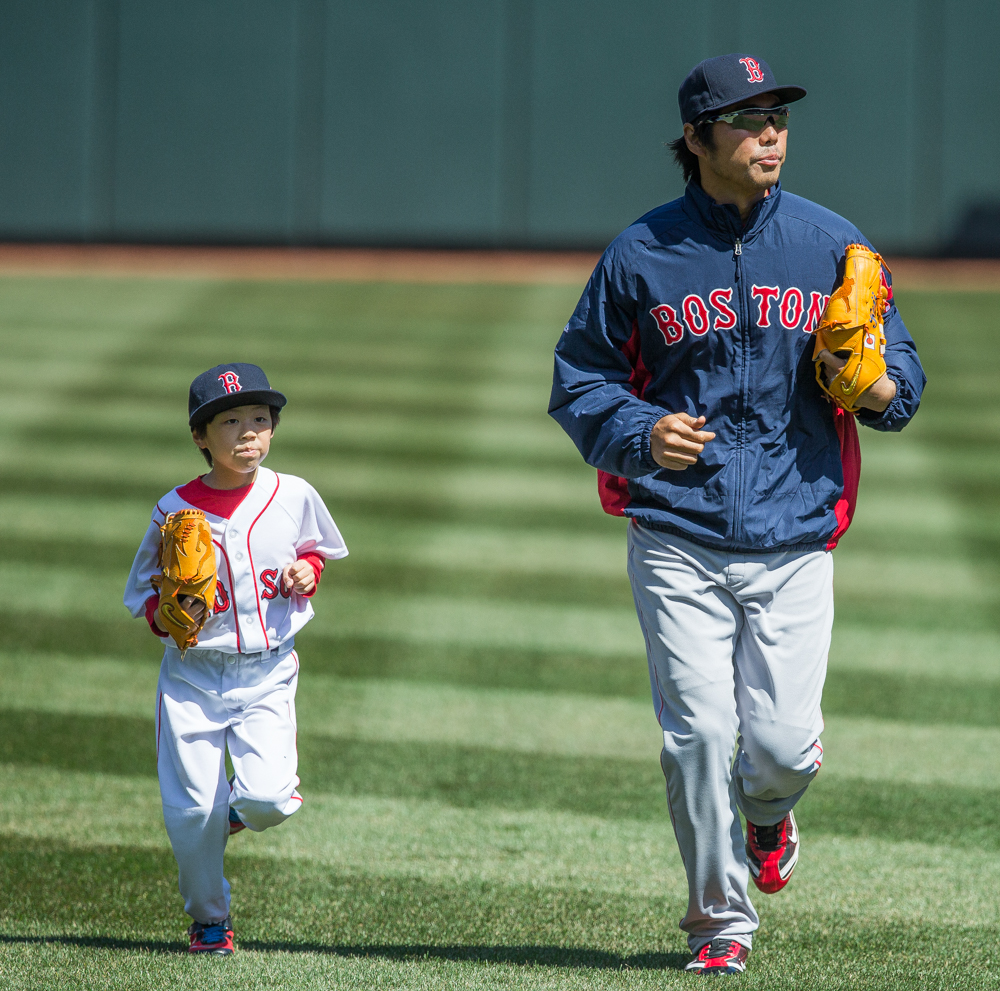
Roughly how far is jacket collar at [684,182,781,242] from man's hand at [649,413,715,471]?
57 cm

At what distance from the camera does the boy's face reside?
3486mm

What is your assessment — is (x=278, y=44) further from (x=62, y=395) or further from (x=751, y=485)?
(x=751, y=485)

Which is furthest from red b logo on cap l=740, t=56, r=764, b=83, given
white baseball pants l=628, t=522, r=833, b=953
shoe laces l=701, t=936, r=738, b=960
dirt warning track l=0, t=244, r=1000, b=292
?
dirt warning track l=0, t=244, r=1000, b=292

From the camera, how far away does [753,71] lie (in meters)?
3.44

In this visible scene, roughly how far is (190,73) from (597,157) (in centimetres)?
608

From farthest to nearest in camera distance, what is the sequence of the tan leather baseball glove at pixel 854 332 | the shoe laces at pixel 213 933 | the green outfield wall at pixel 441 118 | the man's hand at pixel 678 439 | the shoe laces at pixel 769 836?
1. the green outfield wall at pixel 441 118
2. the shoe laces at pixel 769 836
3. the shoe laces at pixel 213 933
4. the tan leather baseball glove at pixel 854 332
5. the man's hand at pixel 678 439

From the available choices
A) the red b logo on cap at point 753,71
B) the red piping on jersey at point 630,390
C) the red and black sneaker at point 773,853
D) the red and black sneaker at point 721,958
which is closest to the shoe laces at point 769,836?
the red and black sneaker at point 773,853

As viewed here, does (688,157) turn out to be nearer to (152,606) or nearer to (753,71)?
(753,71)

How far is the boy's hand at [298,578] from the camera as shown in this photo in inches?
139

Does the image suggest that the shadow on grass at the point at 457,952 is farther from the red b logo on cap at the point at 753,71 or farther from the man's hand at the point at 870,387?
the red b logo on cap at the point at 753,71

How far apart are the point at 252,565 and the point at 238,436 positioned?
0.34 m

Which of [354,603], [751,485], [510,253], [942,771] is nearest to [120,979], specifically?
[751,485]

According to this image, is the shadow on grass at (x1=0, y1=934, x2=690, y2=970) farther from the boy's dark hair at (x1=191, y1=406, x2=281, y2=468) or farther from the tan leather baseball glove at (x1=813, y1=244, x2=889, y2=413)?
the tan leather baseball glove at (x1=813, y1=244, x2=889, y2=413)

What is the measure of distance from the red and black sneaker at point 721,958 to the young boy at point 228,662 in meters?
1.10
